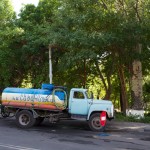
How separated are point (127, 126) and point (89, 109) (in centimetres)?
269

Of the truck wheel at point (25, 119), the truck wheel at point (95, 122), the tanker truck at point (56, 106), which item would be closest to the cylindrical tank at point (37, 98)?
the tanker truck at point (56, 106)

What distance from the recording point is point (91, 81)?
27.9 m

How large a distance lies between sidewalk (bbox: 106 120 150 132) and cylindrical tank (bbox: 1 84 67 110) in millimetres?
3044

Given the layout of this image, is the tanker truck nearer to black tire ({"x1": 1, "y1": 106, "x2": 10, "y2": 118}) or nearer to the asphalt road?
black tire ({"x1": 1, "y1": 106, "x2": 10, "y2": 118})

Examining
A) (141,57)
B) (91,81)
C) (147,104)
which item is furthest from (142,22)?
(147,104)

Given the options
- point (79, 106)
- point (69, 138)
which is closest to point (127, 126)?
point (79, 106)

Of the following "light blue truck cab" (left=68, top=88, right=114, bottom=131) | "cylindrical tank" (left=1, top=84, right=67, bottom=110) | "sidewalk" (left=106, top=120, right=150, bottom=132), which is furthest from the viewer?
"sidewalk" (left=106, top=120, right=150, bottom=132)

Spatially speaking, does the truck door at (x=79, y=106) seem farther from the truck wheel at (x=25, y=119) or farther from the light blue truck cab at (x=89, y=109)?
the truck wheel at (x=25, y=119)

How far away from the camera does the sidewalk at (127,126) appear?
15.3m

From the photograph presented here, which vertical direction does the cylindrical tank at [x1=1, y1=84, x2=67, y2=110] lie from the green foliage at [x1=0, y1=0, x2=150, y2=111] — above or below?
below

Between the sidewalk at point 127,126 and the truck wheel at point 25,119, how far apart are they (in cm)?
401

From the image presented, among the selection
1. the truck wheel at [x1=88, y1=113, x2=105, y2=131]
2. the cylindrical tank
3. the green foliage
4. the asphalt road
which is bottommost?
the asphalt road

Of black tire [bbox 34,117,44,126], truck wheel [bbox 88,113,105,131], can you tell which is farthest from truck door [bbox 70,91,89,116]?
black tire [bbox 34,117,44,126]

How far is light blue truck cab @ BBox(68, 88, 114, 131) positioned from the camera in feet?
48.8
